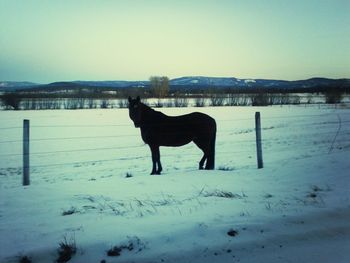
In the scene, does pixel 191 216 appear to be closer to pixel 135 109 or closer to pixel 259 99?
pixel 135 109

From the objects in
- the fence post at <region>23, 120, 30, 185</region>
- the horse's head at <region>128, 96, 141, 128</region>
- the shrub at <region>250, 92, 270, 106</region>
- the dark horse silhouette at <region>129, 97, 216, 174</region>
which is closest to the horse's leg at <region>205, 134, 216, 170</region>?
the dark horse silhouette at <region>129, 97, 216, 174</region>

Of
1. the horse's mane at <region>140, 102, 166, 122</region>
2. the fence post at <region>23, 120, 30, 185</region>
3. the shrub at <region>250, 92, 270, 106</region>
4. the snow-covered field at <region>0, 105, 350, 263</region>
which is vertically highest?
the shrub at <region>250, 92, 270, 106</region>

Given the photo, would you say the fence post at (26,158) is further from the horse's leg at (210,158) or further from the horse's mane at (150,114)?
the horse's leg at (210,158)

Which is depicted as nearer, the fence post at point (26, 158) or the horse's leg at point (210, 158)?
the fence post at point (26, 158)

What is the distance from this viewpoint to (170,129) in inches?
303

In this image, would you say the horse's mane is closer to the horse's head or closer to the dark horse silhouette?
the dark horse silhouette

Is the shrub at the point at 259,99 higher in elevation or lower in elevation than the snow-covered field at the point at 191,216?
higher

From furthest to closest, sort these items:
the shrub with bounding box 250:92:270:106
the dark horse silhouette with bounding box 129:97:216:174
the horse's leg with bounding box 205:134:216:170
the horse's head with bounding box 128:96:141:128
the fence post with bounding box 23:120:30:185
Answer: the shrub with bounding box 250:92:270:106, the horse's leg with bounding box 205:134:216:170, the dark horse silhouette with bounding box 129:97:216:174, the horse's head with bounding box 128:96:141:128, the fence post with bounding box 23:120:30:185

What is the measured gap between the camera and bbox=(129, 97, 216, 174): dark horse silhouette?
24.6ft

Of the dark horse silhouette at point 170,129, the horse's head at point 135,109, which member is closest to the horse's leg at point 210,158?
the dark horse silhouette at point 170,129

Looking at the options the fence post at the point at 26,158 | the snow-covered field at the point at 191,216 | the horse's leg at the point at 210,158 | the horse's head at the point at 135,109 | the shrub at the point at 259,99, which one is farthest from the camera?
the shrub at the point at 259,99

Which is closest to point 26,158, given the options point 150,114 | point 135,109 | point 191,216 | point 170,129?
point 135,109

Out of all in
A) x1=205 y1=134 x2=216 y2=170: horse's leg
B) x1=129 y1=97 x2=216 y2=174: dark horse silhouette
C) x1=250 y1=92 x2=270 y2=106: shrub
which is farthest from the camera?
x1=250 y1=92 x2=270 y2=106: shrub

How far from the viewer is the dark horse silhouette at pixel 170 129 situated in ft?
24.6
